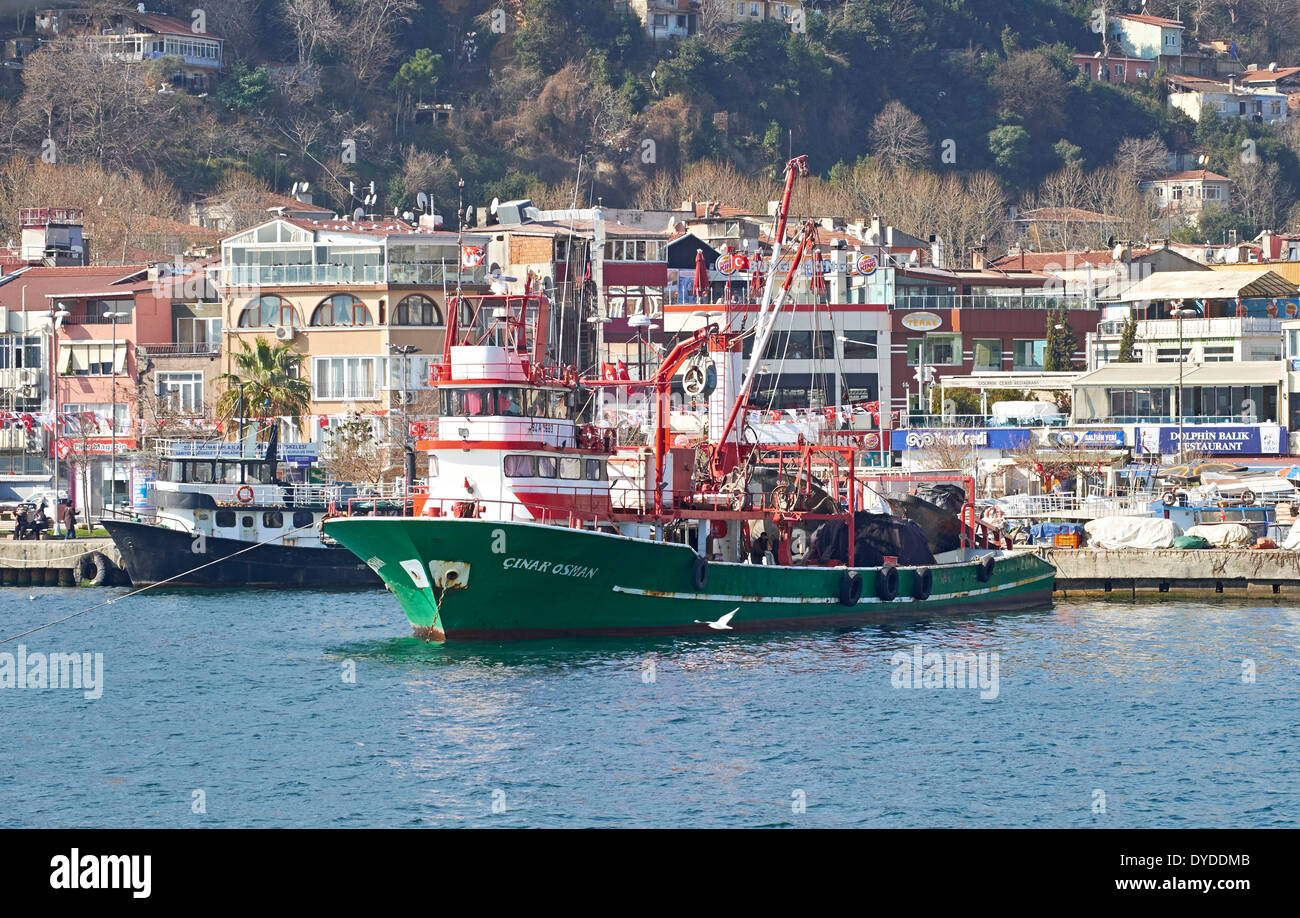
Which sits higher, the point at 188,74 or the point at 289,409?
the point at 188,74

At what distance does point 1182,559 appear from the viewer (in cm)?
6794

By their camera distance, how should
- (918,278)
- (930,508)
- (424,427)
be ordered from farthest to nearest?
(918,278) → (930,508) → (424,427)

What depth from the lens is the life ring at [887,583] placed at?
59000mm

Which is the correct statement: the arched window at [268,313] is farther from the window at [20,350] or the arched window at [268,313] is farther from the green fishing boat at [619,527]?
the green fishing boat at [619,527]

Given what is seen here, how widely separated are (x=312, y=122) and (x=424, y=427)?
126 m

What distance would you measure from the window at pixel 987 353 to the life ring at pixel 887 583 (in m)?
61.9

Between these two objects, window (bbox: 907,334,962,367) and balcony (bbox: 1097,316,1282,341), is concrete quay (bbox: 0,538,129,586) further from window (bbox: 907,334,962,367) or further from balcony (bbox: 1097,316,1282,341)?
balcony (bbox: 1097,316,1282,341)

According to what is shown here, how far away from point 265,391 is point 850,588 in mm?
37986

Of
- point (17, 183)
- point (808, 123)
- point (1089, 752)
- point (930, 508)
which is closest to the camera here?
point (1089, 752)

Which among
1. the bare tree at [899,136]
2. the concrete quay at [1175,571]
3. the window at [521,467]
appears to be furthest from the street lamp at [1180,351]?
the bare tree at [899,136]

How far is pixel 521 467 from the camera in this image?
52375mm

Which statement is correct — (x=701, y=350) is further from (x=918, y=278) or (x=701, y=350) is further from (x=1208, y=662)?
(x=918, y=278)

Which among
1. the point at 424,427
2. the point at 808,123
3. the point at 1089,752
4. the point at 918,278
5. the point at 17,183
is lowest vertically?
the point at 1089,752

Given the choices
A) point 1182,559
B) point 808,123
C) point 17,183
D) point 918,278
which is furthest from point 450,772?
point 808,123
